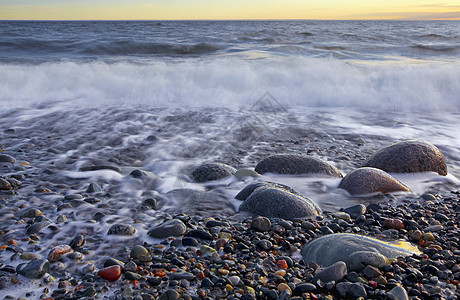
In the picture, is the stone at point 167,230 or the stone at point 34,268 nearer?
the stone at point 34,268

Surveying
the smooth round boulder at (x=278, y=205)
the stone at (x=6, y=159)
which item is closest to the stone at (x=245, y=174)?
the smooth round boulder at (x=278, y=205)

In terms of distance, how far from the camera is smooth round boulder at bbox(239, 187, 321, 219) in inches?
97.8

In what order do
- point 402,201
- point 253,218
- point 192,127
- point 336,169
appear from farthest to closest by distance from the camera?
point 192,127 → point 336,169 → point 402,201 → point 253,218

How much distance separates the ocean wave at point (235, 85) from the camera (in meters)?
7.01

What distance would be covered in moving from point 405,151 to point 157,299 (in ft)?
8.99

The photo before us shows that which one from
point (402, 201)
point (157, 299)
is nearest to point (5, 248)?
point (157, 299)

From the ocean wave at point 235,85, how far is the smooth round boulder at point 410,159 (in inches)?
137

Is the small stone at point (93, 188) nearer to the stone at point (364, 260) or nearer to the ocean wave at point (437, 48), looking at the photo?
the stone at point (364, 260)

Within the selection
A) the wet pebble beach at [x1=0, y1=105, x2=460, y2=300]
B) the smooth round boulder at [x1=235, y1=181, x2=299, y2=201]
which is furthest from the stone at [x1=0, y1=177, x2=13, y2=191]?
the smooth round boulder at [x1=235, y1=181, x2=299, y2=201]

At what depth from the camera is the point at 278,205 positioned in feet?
8.25

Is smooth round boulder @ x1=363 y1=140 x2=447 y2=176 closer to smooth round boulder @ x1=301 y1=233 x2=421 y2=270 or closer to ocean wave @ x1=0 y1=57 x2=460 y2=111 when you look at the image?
smooth round boulder @ x1=301 y1=233 x2=421 y2=270

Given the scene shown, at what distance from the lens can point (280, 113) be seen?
6234mm

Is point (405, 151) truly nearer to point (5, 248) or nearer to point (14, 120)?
point (5, 248)

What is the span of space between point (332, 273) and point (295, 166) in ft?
5.45
